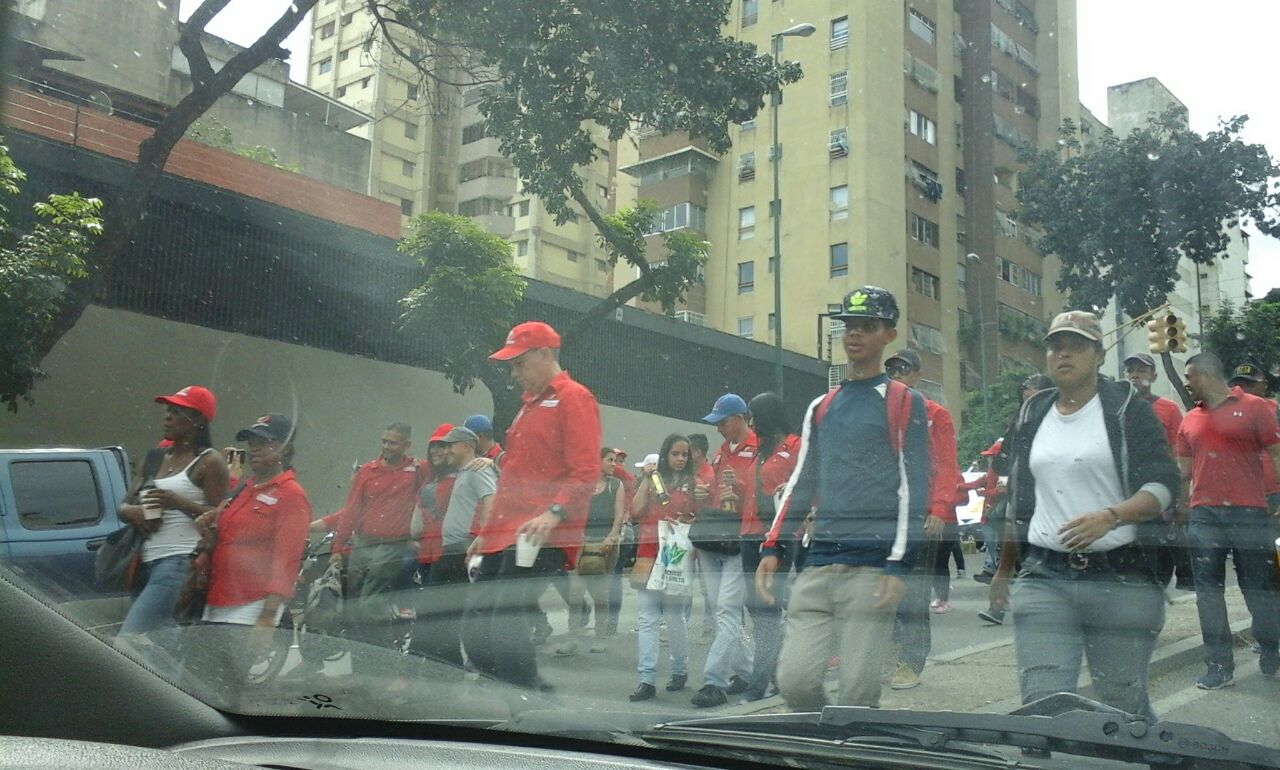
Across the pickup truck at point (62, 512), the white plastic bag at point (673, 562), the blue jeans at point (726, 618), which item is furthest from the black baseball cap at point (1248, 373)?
the pickup truck at point (62, 512)

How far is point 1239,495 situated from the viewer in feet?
11.7

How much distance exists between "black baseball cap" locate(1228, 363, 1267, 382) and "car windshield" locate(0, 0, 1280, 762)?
16 millimetres

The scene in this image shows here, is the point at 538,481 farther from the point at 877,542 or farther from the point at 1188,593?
the point at 1188,593

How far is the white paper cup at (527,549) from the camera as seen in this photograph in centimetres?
389

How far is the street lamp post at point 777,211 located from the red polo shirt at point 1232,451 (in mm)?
1251

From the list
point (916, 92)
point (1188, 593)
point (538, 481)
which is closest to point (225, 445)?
point (538, 481)

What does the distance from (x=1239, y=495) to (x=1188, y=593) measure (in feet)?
1.79

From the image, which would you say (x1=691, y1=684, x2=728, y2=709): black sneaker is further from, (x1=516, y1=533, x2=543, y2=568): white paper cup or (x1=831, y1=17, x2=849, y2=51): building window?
(x1=831, y1=17, x2=849, y2=51): building window

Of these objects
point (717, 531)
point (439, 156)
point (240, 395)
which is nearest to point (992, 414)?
point (717, 531)

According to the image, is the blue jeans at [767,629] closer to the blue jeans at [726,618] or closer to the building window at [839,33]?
the blue jeans at [726,618]

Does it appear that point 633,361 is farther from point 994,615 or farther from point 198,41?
point 198,41

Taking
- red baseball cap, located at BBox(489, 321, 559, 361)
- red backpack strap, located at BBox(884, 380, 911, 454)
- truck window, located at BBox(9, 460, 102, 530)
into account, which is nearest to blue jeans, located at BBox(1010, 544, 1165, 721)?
red backpack strap, located at BBox(884, 380, 911, 454)

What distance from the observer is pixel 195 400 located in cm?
406

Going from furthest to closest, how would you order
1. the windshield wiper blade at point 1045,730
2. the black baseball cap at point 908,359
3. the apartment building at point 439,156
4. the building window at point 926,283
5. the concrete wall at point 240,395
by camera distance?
the apartment building at point 439,156 < the concrete wall at point 240,395 < the building window at point 926,283 < the black baseball cap at point 908,359 < the windshield wiper blade at point 1045,730
